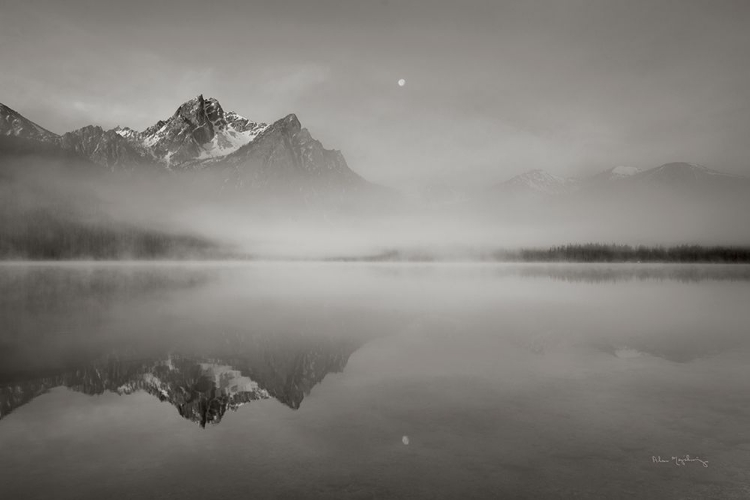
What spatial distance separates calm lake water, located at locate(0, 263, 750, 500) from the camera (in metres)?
11.3

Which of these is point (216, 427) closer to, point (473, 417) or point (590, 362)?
point (473, 417)

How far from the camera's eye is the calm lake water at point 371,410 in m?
11.3

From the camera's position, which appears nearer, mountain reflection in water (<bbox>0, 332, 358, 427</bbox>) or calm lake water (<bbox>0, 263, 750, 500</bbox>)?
calm lake water (<bbox>0, 263, 750, 500</bbox>)
